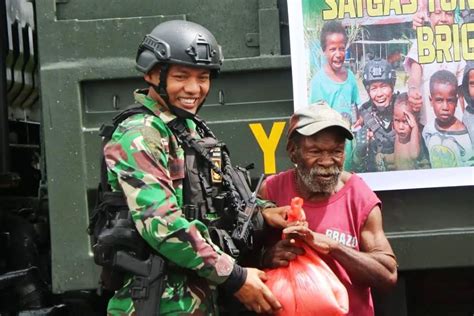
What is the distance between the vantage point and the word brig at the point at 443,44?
3387 millimetres

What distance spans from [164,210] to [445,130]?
1.09m

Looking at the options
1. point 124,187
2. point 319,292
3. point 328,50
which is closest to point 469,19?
point 328,50

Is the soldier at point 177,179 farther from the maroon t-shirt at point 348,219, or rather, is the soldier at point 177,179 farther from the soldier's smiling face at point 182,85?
the maroon t-shirt at point 348,219

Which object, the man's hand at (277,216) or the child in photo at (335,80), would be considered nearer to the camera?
the man's hand at (277,216)

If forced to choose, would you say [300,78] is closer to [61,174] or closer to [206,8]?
[206,8]

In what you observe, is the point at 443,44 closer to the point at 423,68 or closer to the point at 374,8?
the point at 423,68

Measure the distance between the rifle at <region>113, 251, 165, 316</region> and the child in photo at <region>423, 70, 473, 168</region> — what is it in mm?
1041

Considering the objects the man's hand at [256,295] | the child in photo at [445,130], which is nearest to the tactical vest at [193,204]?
the man's hand at [256,295]

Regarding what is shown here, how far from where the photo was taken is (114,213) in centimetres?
294

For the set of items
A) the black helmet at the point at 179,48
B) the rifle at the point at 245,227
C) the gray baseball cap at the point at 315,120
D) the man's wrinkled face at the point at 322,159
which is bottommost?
the rifle at the point at 245,227

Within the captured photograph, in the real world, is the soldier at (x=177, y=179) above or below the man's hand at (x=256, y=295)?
above

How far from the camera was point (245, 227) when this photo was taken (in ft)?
10.00

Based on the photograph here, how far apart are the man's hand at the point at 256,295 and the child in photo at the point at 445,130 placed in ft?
2.67

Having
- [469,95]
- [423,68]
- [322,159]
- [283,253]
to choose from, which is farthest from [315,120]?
[469,95]
